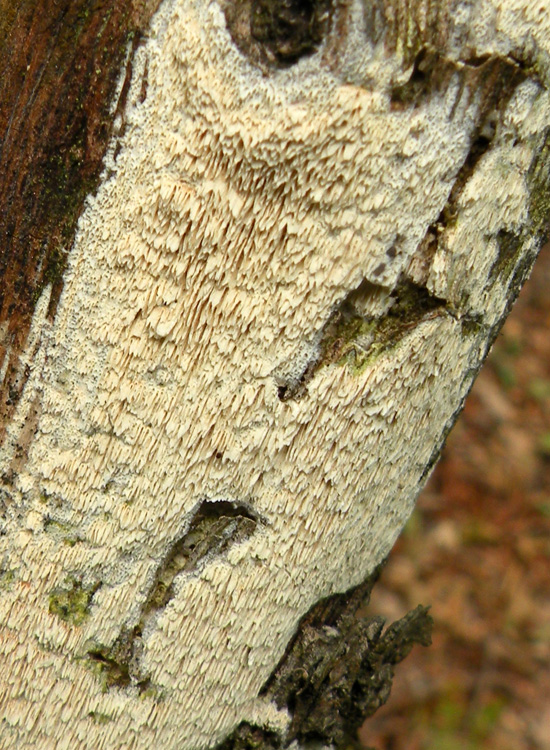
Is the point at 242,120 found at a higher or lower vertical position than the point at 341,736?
higher

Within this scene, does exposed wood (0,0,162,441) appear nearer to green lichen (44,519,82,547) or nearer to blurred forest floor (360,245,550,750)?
green lichen (44,519,82,547)

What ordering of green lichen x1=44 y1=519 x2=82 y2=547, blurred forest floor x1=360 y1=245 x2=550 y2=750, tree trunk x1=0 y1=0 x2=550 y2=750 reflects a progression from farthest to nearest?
blurred forest floor x1=360 y1=245 x2=550 y2=750
green lichen x1=44 y1=519 x2=82 y2=547
tree trunk x1=0 y1=0 x2=550 y2=750

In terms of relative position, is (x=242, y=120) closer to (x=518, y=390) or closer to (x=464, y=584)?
(x=464, y=584)

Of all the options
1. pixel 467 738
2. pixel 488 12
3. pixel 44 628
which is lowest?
pixel 467 738

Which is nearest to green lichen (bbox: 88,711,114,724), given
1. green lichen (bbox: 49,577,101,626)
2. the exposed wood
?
green lichen (bbox: 49,577,101,626)

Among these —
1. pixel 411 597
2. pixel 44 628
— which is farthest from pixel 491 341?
pixel 411 597

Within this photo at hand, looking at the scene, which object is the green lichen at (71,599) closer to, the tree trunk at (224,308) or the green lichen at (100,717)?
the tree trunk at (224,308)
